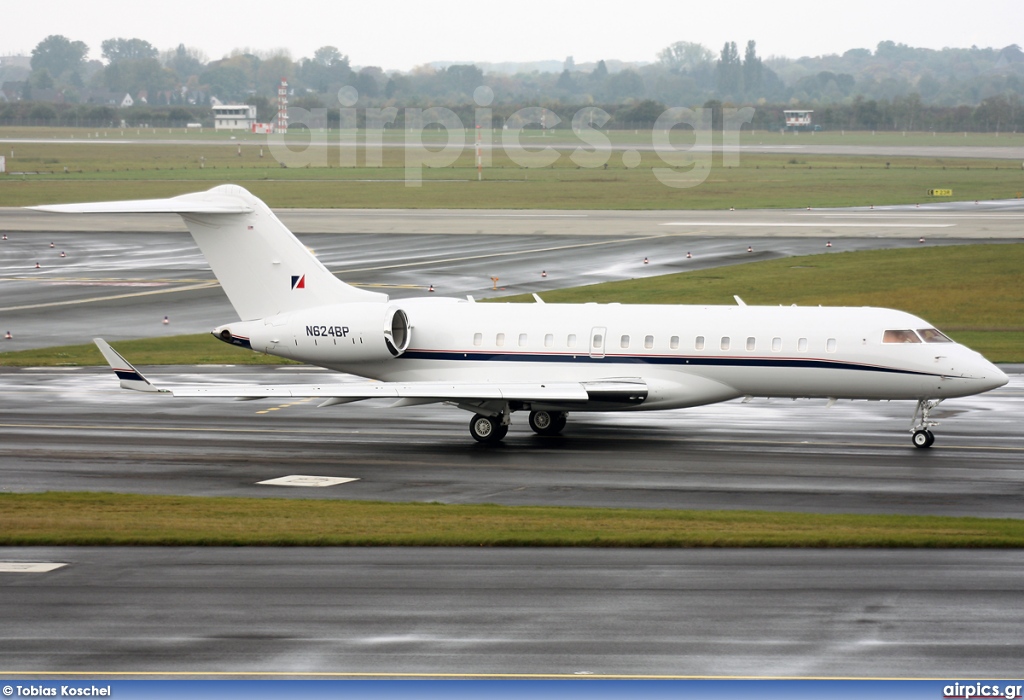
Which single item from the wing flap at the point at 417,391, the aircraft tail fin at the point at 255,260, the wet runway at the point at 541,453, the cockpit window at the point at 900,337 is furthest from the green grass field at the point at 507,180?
the wing flap at the point at 417,391

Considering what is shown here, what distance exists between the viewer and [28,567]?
1875cm

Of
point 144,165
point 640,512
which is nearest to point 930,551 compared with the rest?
point 640,512

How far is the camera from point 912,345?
1125 inches

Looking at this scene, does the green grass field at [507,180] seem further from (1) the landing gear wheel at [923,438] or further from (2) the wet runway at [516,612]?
(2) the wet runway at [516,612]

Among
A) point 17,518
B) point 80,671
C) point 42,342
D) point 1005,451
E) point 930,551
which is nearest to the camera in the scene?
point 80,671

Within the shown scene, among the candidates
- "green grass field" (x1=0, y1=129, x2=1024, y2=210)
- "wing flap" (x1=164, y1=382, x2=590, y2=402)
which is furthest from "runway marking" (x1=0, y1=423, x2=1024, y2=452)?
"green grass field" (x1=0, y1=129, x2=1024, y2=210)

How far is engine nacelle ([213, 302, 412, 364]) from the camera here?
3016cm

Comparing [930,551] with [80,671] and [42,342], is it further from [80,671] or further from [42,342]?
[42,342]

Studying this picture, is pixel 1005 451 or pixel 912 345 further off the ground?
pixel 912 345

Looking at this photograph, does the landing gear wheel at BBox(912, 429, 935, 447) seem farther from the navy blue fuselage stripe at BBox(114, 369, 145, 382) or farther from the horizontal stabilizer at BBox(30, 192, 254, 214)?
the navy blue fuselage stripe at BBox(114, 369, 145, 382)

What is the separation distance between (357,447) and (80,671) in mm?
15713

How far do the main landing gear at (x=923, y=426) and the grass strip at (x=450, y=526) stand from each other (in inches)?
284

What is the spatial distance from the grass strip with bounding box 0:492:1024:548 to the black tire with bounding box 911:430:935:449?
714cm

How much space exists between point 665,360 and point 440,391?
5265 mm
